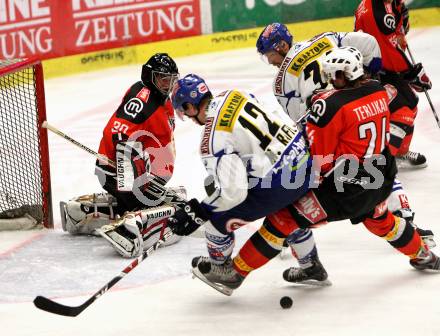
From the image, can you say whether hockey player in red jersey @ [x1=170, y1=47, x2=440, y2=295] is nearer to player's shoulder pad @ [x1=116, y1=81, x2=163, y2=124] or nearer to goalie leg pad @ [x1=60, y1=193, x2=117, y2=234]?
player's shoulder pad @ [x1=116, y1=81, x2=163, y2=124]

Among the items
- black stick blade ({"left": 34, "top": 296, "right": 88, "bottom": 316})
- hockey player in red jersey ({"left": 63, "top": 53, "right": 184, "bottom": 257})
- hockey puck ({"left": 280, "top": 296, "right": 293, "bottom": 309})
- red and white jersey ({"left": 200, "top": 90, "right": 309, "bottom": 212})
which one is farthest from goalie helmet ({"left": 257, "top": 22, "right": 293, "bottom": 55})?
black stick blade ({"left": 34, "top": 296, "right": 88, "bottom": 316})

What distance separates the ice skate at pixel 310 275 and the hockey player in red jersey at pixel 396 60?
161cm

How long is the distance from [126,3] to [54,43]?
0.80m

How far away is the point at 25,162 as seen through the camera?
19.6 ft

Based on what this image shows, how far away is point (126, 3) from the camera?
977cm

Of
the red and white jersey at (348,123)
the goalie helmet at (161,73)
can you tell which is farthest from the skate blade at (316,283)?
the goalie helmet at (161,73)

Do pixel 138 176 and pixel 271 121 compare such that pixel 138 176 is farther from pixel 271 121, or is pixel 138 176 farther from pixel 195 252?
pixel 271 121

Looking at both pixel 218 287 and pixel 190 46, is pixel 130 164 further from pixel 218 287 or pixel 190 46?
pixel 190 46

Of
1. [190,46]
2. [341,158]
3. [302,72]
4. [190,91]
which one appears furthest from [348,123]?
[190,46]

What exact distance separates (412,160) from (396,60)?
0.81 m

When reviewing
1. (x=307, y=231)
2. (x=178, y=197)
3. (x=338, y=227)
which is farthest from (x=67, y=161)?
(x=307, y=231)

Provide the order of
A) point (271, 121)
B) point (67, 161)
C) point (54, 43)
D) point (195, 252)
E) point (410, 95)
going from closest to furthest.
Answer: point (271, 121)
point (195, 252)
point (410, 95)
point (67, 161)
point (54, 43)

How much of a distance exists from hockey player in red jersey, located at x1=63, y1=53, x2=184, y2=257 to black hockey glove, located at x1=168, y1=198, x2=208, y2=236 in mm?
1012

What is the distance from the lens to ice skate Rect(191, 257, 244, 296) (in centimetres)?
445
